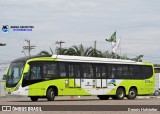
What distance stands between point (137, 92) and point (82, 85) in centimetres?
577

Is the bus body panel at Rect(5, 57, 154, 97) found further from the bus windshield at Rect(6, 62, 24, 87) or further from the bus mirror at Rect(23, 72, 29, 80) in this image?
the bus windshield at Rect(6, 62, 24, 87)

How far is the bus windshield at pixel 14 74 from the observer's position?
2975cm

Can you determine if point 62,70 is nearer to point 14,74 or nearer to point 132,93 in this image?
point 14,74

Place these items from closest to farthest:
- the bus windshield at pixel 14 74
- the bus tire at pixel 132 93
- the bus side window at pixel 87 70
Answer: the bus windshield at pixel 14 74
the bus side window at pixel 87 70
the bus tire at pixel 132 93

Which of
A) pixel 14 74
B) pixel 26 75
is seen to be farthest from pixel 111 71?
pixel 14 74

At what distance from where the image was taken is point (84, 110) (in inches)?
757

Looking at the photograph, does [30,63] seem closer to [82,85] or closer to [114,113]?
[82,85]

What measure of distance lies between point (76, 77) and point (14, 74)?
4.20 m

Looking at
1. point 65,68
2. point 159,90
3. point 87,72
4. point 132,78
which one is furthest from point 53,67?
point 159,90

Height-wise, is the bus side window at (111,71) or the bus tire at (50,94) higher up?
the bus side window at (111,71)

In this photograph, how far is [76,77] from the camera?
105 ft

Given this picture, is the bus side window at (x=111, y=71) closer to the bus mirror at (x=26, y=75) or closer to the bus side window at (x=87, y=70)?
the bus side window at (x=87, y=70)

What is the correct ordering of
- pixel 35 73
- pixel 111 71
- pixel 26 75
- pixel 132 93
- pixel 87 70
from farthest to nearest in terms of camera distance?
1. pixel 132 93
2. pixel 111 71
3. pixel 87 70
4. pixel 35 73
5. pixel 26 75

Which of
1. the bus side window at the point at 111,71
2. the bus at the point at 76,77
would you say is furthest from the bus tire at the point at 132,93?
the bus side window at the point at 111,71
